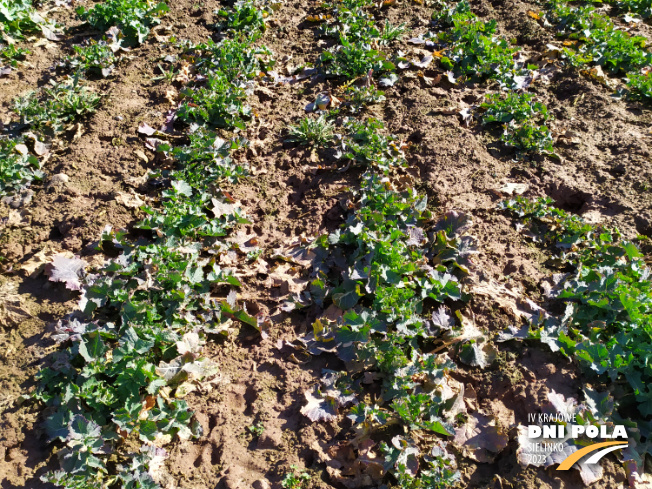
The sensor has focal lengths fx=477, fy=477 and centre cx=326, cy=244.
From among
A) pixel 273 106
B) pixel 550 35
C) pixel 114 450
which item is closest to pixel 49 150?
pixel 273 106

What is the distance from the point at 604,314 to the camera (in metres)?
3.03

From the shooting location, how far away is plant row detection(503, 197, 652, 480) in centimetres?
268

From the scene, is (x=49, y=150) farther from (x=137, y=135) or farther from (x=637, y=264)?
(x=637, y=264)

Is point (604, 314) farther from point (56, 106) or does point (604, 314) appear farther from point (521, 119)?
point (56, 106)

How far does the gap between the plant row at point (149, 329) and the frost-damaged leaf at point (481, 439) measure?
1503mm

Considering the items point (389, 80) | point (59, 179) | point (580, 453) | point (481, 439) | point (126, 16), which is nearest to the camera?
point (580, 453)

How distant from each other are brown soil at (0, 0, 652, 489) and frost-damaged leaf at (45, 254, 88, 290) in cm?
12

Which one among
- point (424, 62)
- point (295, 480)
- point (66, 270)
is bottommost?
point (295, 480)

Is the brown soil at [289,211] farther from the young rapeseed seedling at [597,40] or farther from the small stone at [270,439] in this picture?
the young rapeseed seedling at [597,40]

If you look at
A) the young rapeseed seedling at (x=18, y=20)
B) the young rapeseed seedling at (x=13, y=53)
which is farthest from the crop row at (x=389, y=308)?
the young rapeseed seedling at (x=18, y=20)

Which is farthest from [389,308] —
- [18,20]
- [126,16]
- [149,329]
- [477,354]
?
[18,20]

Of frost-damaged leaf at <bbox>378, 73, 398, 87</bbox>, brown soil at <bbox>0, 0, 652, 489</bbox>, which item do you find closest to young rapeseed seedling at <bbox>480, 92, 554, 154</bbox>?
brown soil at <bbox>0, 0, 652, 489</bbox>

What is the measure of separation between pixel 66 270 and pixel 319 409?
2010 mm

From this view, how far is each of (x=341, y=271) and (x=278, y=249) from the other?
0.55m
